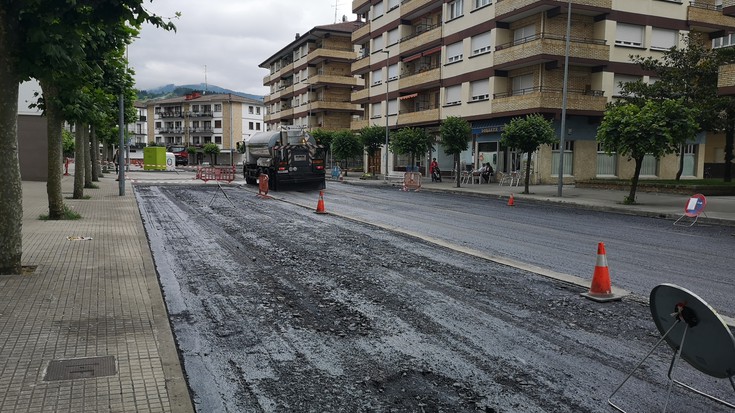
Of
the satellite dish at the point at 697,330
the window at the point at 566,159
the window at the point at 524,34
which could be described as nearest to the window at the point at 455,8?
the window at the point at 524,34

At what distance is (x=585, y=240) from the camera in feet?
38.6

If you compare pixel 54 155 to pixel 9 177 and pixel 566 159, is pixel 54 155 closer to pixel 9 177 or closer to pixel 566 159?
pixel 9 177

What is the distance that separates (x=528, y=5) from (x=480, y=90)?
22.4ft

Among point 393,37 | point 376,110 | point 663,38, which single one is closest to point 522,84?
point 663,38

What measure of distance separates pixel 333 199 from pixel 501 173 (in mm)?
17296

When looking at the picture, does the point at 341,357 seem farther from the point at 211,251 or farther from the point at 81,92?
the point at 81,92

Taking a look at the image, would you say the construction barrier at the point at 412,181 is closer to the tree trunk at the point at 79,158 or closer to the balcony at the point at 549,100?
the balcony at the point at 549,100

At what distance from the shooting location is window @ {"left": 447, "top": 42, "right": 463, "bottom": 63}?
39406 millimetres

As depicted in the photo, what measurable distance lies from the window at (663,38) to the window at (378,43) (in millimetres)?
25049

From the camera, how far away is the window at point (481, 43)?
36.3 m

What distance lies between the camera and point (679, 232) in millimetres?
13891

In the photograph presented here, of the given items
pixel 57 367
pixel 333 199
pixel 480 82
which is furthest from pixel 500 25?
pixel 57 367

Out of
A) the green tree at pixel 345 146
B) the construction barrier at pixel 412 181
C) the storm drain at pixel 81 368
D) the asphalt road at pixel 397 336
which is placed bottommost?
the asphalt road at pixel 397 336

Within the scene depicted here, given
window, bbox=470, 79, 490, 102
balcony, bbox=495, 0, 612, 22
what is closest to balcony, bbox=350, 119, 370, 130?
window, bbox=470, 79, 490, 102
